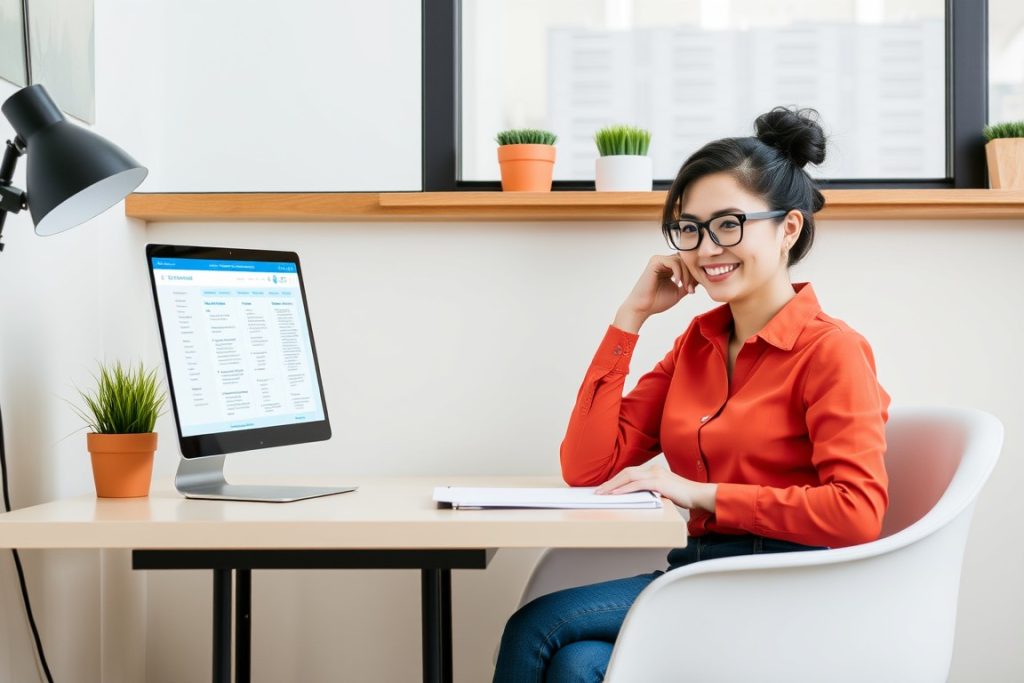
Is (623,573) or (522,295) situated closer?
(623,573)

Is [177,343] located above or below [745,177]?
below

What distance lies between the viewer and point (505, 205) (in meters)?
2.08

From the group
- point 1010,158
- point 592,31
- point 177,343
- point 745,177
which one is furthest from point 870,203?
point 177,343

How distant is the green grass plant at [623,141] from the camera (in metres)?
2.12

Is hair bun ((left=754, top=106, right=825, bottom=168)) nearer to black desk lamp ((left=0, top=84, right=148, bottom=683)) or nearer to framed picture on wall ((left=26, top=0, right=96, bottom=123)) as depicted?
black desk lamp ((left=0, top=84, right=148, bottom=683))

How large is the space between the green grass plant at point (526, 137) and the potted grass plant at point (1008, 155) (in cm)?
93

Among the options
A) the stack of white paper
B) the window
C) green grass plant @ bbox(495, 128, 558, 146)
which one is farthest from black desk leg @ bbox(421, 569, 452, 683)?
the window

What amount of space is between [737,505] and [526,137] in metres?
1.01

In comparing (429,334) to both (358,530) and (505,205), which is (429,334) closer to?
(505,205)

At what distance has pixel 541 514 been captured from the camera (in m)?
1.32

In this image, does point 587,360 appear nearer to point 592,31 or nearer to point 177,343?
point 592,31

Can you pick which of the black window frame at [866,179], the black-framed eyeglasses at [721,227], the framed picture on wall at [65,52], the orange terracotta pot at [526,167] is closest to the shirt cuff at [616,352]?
the black-framed eyeglasses at [721,227]

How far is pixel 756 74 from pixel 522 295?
0.74 m

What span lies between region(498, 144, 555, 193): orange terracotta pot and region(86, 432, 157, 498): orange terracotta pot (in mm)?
939
